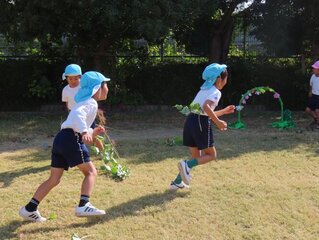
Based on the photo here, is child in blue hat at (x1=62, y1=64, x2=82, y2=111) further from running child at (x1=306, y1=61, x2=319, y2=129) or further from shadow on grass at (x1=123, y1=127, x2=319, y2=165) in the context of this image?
running child at (x1=306, y1=61, x2=319, y2=129)

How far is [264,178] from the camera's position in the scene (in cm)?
586

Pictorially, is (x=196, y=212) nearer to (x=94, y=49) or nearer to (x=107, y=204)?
(x=107, y=204)

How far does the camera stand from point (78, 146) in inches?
170

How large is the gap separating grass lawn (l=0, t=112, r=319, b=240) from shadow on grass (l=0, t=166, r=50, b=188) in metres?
0.01

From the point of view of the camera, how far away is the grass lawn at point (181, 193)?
4.26 m

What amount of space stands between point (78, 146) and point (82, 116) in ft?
0.91

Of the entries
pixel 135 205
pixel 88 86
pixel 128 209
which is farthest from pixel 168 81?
pixel 88 86

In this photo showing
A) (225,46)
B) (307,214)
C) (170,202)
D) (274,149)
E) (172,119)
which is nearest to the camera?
(307,214)

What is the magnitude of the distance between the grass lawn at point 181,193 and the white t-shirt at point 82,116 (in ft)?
2.85

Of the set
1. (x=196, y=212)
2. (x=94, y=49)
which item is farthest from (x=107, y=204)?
(x=94, y=49)

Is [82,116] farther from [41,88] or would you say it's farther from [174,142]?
[41,88]

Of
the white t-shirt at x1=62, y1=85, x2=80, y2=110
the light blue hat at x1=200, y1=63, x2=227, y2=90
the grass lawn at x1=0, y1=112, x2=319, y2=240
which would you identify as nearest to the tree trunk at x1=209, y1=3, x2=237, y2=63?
the grass lawn at x1=0, y1=112, x2=319, y2=240

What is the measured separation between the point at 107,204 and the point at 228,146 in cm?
325

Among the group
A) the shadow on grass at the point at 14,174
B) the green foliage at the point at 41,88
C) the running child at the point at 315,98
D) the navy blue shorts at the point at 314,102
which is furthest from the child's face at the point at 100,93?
the green foliage at the point at 41,88
